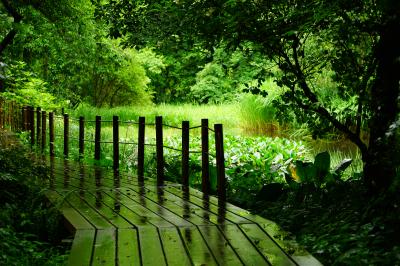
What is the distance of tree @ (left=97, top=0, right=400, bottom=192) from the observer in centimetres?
499

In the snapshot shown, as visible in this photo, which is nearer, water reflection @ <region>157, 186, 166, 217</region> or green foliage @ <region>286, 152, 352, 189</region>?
water reflection @ <region>157, 186, 166, 217</region>

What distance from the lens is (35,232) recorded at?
4.66 meters

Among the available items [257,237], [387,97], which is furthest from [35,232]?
[387,97]

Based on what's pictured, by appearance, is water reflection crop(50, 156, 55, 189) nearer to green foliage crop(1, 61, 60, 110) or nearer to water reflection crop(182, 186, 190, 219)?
water reflection crop(182, 186, 190, 219)

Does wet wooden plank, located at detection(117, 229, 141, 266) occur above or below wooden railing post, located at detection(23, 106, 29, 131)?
below

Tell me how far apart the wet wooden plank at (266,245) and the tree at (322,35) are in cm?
109

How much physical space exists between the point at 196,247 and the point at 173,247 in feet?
0.54

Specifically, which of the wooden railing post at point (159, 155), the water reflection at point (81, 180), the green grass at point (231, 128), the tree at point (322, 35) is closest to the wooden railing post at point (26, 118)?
the green grass at point (231, 128)

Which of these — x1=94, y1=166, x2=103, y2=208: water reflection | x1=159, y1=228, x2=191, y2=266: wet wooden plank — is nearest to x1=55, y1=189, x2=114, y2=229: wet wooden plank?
x1=94, y1=166, x2=103, y2=208: water reflection

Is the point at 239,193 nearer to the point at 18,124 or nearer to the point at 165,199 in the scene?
the point at 165,199

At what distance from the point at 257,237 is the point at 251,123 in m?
15.9

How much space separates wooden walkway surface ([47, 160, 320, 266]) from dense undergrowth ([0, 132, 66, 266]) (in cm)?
17

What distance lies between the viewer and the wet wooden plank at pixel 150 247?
10.9 feet

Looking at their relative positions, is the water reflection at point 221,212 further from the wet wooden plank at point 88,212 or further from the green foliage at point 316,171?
the green foliage at point 316,171
